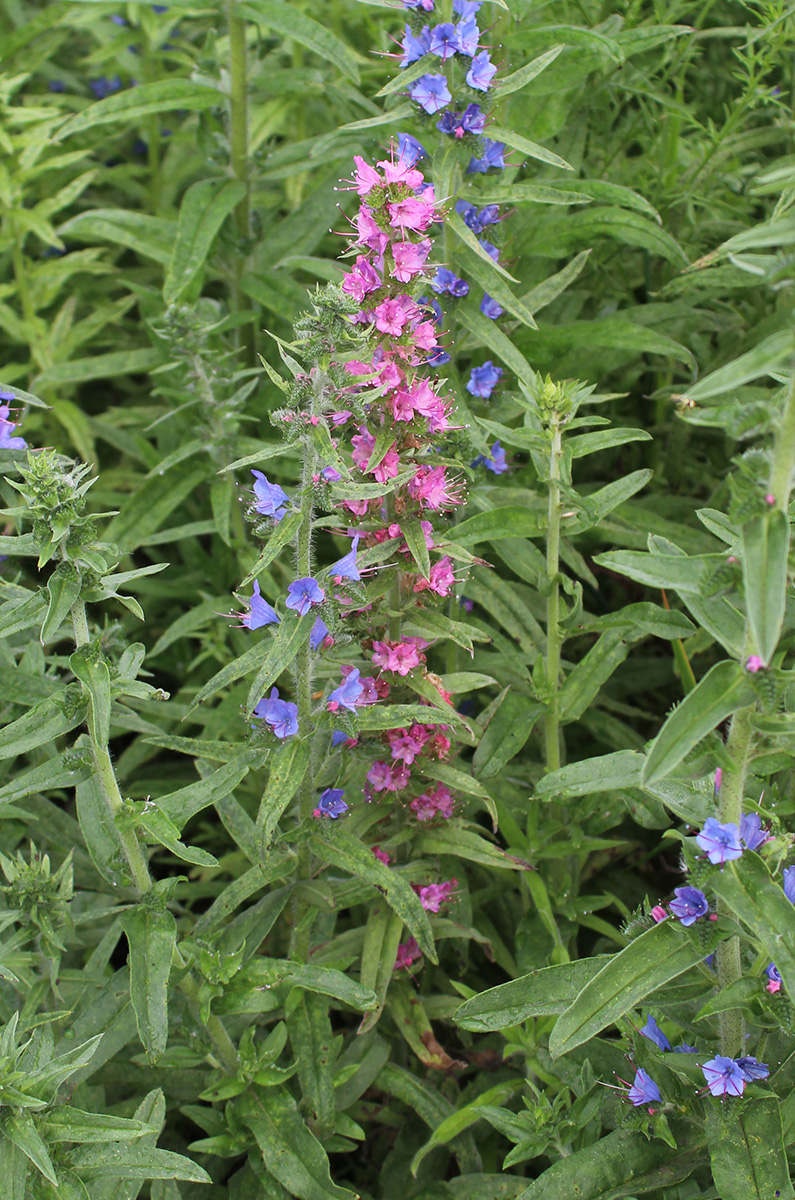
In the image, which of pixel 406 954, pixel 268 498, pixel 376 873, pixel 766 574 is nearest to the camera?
pixel 766 574

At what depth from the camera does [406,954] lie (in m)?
2.94

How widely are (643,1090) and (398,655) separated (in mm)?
1090

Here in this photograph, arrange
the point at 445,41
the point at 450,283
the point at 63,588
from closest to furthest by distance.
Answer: the point at 63,588
the point at 445,41
the point at 450,283

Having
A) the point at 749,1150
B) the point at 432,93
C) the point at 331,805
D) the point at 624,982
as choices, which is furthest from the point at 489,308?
the point at 749,1150

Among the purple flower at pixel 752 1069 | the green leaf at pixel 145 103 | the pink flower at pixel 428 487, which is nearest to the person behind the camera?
the purple flower at pixel 752 1069

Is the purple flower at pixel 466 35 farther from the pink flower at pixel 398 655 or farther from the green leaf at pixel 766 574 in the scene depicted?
the green leaf at pixel 766 574

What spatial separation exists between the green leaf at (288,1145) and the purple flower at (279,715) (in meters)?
0.89

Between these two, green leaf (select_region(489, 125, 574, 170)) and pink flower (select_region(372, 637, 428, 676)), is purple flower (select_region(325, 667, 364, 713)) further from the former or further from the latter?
green leaf (select_region(489, 125, 574, 170))

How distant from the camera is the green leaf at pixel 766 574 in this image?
162 centimetres

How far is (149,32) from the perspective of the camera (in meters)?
4.71

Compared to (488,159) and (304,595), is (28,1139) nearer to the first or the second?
(304,595)

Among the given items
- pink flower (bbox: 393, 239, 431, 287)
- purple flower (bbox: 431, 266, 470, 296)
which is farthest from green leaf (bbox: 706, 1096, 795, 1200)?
purple flower (bbox: 431, 266, 470, 296)

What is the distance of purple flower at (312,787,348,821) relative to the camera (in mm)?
2594

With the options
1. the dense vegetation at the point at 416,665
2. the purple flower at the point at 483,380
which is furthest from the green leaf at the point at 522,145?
the purple flower at the point at 483,380
